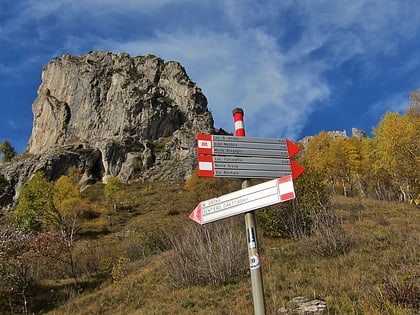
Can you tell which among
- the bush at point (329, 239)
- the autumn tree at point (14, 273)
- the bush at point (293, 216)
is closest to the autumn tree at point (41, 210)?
the autumn tree at point (14, 273)

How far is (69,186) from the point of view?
202 feet

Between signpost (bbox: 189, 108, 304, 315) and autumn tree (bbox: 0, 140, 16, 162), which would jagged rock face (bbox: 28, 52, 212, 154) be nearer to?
autumn tree (bbox: 0, 140, 16, 162)

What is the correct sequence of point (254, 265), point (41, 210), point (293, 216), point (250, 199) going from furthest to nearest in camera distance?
1. point (41, 210)
2. point (293, 216)
3. point (250, 199)
4. point (254, 265)

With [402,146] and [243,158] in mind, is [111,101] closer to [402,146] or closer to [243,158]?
[402,146]

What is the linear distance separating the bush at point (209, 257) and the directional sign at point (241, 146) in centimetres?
903

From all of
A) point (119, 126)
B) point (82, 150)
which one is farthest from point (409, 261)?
point (119, 126)

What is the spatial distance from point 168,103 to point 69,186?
54.8m

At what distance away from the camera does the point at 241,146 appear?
13.4ft

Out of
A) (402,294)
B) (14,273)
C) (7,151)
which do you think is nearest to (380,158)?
(14,273)

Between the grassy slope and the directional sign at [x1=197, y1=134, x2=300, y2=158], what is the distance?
9.57 feet

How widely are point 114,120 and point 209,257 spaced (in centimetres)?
9692

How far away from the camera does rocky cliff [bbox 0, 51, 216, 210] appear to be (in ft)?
296

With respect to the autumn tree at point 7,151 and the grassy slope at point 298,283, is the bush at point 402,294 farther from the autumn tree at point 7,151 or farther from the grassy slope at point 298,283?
the autumn tree at point 7,151

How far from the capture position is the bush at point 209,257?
12828 millimetres
